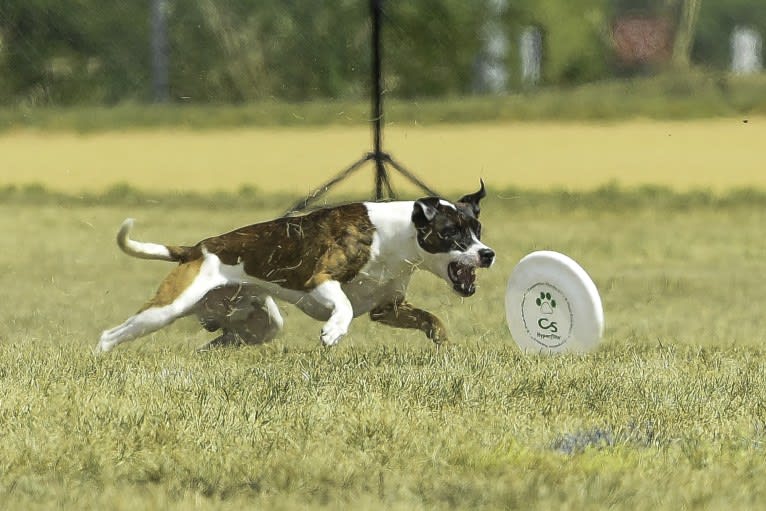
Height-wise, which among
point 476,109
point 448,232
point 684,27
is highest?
point 684,27

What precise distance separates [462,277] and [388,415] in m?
2.38

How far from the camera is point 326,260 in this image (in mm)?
9141

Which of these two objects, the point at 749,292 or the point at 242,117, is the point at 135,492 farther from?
the point at 242,117

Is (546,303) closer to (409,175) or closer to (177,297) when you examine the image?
(409,175)

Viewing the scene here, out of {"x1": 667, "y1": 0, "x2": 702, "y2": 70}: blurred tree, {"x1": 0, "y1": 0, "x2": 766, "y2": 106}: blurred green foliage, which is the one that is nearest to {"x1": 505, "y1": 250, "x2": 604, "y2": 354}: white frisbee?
{"x1": 0, "y1": 0, "x2": 766, "y2": 106}: blurred green foliage

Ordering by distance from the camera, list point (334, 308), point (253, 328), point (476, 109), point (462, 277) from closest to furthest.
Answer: point (334, 308)
point (462, 277)
point (253, 328)
point (476, 109)

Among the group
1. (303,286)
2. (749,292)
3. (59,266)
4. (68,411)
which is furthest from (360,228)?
(59,266)

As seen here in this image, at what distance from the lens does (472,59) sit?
18234mm

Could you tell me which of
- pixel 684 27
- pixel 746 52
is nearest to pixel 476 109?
pixel 746 52

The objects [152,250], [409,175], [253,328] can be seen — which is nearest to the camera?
[152,250]

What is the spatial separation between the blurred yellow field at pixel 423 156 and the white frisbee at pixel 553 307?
10.1 meters

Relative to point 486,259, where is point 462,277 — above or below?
below

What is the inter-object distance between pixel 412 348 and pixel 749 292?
4.46 meters

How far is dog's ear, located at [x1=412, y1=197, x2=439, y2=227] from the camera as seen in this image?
9.05 m
